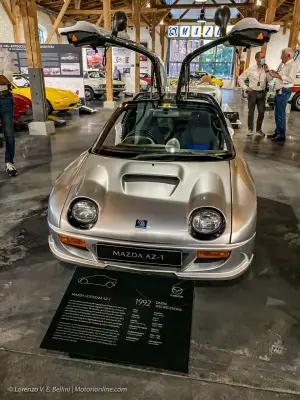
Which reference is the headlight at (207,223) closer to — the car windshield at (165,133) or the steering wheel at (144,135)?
the car windshield at (165,133)

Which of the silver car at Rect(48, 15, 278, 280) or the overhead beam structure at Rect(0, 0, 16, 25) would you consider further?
the overhead beam structure at Rect(0, 0, 16, 25)

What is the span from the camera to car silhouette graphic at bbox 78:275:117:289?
1.99 meters

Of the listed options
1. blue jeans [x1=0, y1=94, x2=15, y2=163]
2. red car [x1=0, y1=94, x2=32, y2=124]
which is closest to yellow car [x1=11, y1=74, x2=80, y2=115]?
red car [x1=0, y1=94, x2=32, y2=124]

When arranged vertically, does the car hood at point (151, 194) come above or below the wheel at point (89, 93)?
below

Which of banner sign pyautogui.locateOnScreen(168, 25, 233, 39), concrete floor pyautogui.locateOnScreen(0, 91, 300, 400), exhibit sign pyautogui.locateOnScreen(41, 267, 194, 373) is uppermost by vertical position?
banner sign pyautogui.locateOnScreen(168, 25, 233, 39)

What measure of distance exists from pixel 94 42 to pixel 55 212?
6.39 feet

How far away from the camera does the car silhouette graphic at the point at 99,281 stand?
1.99 m

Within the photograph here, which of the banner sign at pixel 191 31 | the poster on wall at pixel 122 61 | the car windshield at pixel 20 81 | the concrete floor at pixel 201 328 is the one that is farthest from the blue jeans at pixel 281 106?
the banner sign at pixel 191 31

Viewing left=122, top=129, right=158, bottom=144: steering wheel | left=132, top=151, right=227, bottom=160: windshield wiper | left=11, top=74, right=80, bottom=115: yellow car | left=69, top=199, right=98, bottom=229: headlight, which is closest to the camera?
left=69, top=199, right=98, bottom=229: headlight

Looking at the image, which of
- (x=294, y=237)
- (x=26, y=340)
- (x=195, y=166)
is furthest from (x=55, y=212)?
(x=294, y=237)

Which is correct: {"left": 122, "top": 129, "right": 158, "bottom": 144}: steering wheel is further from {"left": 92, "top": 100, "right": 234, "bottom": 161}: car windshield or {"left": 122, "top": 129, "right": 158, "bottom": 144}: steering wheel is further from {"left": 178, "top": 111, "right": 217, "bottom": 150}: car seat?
{"left": 178, "top": 111, "right": 217, "bottom": 150}: car seat

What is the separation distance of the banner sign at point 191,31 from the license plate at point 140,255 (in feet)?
84.3

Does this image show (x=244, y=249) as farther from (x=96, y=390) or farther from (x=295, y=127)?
(x=295, y=127)

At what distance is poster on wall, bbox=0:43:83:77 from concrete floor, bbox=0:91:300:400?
7647mm
